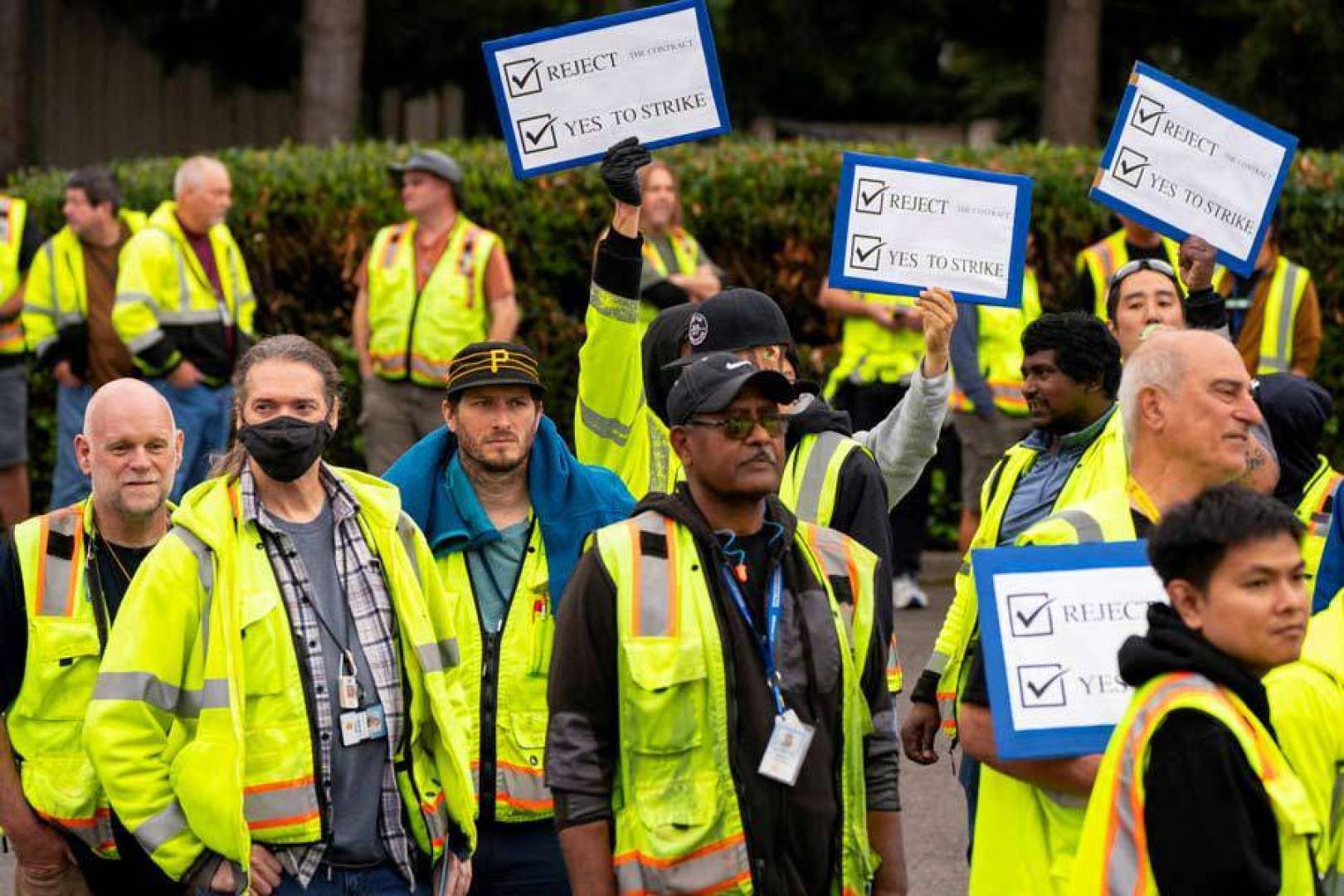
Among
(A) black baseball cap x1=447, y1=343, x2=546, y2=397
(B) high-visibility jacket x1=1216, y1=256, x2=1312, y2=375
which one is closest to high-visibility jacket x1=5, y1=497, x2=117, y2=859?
(A) black baseball cap x1=447, y1=343, x2=546, y2=397

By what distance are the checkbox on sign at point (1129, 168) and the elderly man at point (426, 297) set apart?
14.9ft

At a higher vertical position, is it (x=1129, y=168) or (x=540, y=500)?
(x=1129, y=168)

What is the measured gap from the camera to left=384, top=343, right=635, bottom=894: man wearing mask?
17.7 feet

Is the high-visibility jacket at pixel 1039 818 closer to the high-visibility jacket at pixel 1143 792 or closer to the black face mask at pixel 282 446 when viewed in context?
the high-visibility jacket at pixel 1143 792

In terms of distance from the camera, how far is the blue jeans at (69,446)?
11.6m

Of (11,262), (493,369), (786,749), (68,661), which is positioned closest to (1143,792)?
(786,749)

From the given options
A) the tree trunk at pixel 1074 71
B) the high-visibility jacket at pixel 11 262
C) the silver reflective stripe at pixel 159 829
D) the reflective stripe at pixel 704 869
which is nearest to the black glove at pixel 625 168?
the silver reflective stripe at pixel 159 829

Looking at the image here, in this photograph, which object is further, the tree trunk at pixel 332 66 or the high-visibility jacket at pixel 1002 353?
the tree trunk at pixel 332 66

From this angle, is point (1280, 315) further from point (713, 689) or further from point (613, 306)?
point (713, 689)

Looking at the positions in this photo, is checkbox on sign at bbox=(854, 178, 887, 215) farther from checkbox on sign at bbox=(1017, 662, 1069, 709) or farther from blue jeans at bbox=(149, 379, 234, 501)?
blue jeans at bbox=(149, 379, 234, 501)

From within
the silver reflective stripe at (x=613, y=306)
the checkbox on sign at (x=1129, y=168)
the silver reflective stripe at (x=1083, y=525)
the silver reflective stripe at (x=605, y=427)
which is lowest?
the silver reflective stripe at (x=1083, y=525)

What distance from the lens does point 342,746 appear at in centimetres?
488

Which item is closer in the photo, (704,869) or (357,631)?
(704,869)

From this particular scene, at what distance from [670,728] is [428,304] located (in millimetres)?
7228
